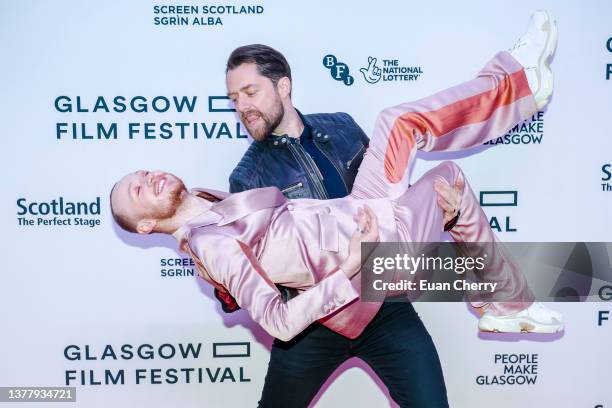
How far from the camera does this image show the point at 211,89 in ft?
7.17

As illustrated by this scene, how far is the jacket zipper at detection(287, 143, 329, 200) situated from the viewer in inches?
82.5

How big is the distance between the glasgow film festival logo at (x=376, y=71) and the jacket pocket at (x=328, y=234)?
561mm

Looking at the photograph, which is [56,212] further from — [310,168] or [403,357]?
[403,357]

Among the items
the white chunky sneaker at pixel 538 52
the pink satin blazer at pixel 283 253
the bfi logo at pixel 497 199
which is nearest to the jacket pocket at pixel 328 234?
the pink satin blazer at pixel 283 253

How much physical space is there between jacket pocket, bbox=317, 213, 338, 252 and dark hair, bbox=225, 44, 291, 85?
0.55 meters

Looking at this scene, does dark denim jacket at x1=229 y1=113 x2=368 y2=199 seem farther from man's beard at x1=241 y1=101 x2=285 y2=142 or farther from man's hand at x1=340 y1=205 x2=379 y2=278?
man's hand at x1=340 y1=205 x2=379 y2=278

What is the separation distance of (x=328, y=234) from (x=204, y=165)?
1.89 ft

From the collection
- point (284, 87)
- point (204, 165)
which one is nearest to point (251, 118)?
point (284, 87)

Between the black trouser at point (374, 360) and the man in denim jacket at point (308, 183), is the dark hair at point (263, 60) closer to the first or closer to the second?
the man in denim jacket at point (308, 183)

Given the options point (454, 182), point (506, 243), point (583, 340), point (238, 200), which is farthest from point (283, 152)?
point (583, 340)

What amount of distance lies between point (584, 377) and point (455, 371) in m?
0.52

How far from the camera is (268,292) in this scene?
185 centimetres

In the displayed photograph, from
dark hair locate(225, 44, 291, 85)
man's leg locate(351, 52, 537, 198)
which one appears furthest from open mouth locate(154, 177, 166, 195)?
man's leg locate(351, 52, 537, 198)

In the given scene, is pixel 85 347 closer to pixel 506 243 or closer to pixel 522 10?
pixel 506 243
